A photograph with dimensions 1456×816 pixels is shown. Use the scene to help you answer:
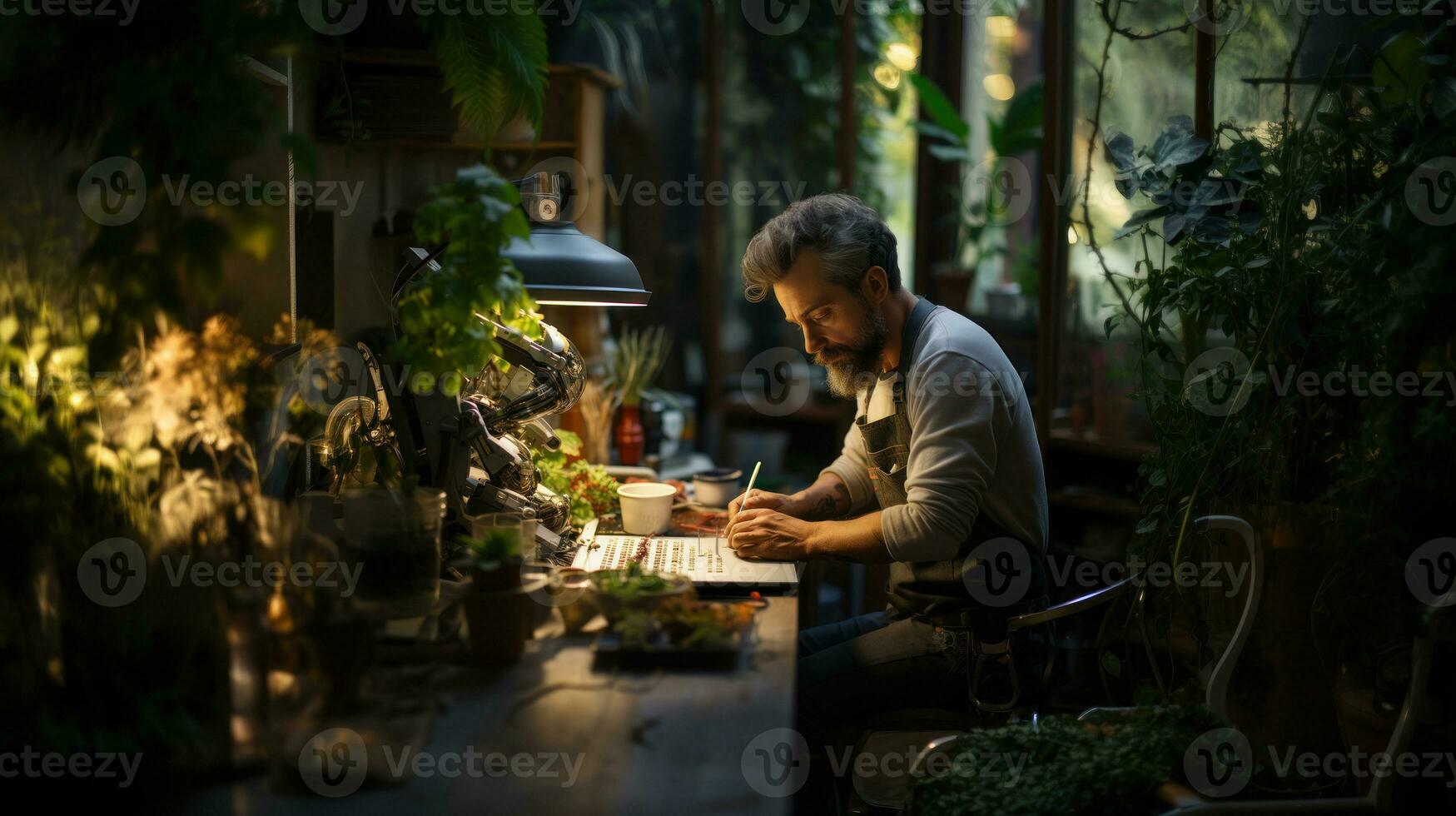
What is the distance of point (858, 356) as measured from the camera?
255 cm

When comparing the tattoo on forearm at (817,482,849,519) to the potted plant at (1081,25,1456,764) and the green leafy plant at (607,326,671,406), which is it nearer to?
the potted plant at (1081,25,1456,764)

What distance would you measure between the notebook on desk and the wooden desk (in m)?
0.32

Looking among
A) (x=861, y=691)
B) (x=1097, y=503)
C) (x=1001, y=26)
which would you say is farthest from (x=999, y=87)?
(x=861, y=691)

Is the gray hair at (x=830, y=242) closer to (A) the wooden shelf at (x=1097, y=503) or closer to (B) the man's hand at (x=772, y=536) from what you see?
(B) the man's hand at (x=772, y=536)

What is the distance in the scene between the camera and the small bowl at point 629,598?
1854 mm

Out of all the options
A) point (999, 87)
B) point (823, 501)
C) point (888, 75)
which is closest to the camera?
point (823, 501)

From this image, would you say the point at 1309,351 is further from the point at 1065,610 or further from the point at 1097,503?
the point at 1097,503

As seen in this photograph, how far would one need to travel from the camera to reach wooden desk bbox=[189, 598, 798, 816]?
4.55 ft

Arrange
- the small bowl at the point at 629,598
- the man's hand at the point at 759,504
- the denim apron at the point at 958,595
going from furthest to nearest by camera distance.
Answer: the man's hand at the point at 759,504 → the denim apron at the point at 958,595 → the small bowl at the point at 629,598

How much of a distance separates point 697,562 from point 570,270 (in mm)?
670

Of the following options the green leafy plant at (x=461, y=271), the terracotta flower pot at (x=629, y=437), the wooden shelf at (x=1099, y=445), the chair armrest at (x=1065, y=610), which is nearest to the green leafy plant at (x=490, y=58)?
the green leafy plant at (x=461, y=271)

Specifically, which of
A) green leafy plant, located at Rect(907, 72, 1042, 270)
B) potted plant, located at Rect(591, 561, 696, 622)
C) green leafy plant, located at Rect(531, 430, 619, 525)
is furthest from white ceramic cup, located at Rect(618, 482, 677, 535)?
green leafy plant, located at Rect(907, 72, 1042, 270)

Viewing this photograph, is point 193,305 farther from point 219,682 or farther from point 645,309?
point 645,309

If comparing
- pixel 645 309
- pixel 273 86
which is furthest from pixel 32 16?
pixel 645 309
